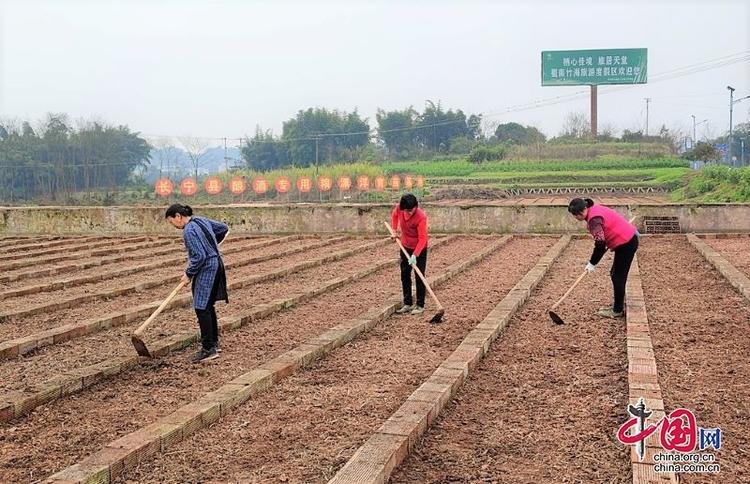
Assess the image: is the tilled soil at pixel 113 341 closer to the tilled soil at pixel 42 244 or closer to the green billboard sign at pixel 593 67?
the tilled soil at pixel 42 244

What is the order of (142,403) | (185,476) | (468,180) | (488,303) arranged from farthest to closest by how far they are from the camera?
(468,180) < (488,303) < (142,403) < (185,476)

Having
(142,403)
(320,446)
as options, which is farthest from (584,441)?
(142,403)

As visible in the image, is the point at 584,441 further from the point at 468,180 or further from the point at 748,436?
the point at 468,180

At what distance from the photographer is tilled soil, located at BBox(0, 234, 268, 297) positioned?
8.54 metres

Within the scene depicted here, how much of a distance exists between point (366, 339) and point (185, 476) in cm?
270

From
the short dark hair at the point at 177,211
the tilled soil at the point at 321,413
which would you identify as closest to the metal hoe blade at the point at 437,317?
the tilled soil at the point at 321,413

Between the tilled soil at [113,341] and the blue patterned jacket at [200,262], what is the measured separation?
2.21 feet

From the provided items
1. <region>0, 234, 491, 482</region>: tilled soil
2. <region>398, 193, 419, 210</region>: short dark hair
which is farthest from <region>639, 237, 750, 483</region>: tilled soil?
<region>0, 234, 491, 482</region>: tilled soil

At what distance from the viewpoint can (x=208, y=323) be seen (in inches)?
200

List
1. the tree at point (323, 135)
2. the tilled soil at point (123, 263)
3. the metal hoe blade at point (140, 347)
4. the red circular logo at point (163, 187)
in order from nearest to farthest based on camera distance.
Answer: the metal hoe blade at point (140, 347), the tilled soil at point (123, 263), the red circular logo at point (163, 187), the tree at point (323, 135)

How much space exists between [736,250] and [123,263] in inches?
361

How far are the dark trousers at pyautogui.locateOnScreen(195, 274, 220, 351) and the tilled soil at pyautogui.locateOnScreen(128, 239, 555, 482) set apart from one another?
811 mm

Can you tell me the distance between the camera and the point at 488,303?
6.97 meters

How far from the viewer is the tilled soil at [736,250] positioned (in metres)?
8.92
